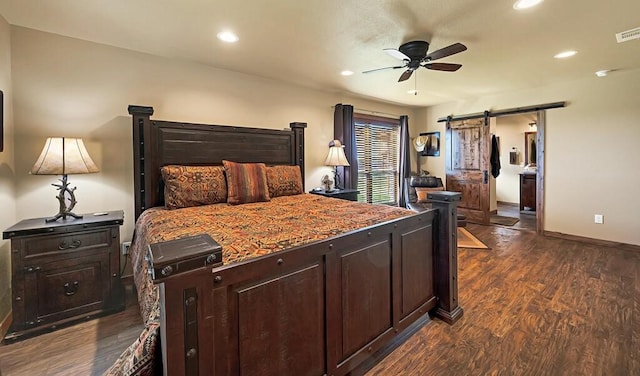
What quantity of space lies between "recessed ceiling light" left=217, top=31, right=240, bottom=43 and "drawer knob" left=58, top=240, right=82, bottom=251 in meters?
2.13

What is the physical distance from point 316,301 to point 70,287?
81.9 inches

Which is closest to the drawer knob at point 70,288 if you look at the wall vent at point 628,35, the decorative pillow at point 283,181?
the decorative pillow at point 283,181

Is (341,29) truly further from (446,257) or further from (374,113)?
(374,113)

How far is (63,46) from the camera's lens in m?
2.53

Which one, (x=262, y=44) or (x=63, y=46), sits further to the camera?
(x=262, y=44)

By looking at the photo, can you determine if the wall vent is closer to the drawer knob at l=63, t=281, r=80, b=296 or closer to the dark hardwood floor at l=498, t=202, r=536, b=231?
the dark hardwood floor at l=498, t=202, r=536, b=231

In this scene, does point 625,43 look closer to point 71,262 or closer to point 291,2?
point 291,2

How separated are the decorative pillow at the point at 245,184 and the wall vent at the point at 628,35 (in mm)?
3744

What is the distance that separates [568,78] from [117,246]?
19.7 feet

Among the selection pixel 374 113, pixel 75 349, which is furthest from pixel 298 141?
pixel 75 349

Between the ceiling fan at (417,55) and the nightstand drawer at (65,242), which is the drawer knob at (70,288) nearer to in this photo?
the nightstand drawer at (65,242)

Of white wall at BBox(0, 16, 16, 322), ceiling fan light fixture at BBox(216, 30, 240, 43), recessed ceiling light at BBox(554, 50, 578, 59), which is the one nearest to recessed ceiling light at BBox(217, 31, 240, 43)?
ceiling fan light fixture at BBox(216, 30, 240, 43)

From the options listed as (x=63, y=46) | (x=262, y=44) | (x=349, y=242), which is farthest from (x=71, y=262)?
(x=262, y=44)

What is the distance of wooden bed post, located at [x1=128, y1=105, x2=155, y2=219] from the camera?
2.71 metres
